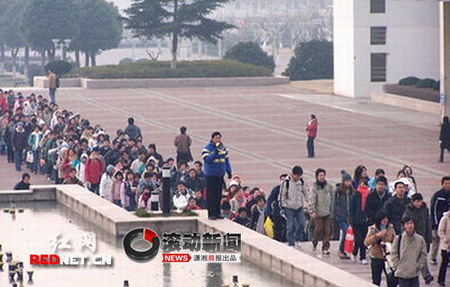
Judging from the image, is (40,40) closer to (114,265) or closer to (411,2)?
(411,2)

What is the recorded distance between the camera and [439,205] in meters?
19.8

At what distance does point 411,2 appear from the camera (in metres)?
60.1

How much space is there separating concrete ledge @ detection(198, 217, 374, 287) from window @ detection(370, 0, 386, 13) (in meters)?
40.4

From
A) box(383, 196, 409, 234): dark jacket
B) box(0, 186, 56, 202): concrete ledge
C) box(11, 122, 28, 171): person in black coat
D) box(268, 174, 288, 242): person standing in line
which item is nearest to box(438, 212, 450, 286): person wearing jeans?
box(383, 196, 409, 234): dark jacket

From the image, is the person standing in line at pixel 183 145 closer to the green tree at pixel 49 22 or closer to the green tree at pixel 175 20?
the green tree at pixel 175 20

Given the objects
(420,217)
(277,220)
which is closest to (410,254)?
(420,217)

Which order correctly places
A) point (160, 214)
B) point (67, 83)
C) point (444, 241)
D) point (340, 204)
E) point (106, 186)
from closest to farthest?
point (444, 241)
point (340, 204)
point (160, 214)
point (106, 186)
point (67, 83)

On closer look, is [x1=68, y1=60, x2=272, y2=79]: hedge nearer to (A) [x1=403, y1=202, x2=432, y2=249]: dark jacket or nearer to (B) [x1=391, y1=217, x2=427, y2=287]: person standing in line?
(A) [x1=403, y1=202, x2=432, y2=249]: dark jacket

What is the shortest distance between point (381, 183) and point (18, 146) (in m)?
17.5

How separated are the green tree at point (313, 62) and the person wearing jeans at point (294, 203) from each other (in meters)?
52.3

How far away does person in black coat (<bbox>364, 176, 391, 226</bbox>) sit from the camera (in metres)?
19.7

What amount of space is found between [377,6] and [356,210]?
4069cm

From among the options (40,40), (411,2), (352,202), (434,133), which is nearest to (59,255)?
(352,202)

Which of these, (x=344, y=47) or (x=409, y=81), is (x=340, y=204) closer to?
(x=409, y=81)
